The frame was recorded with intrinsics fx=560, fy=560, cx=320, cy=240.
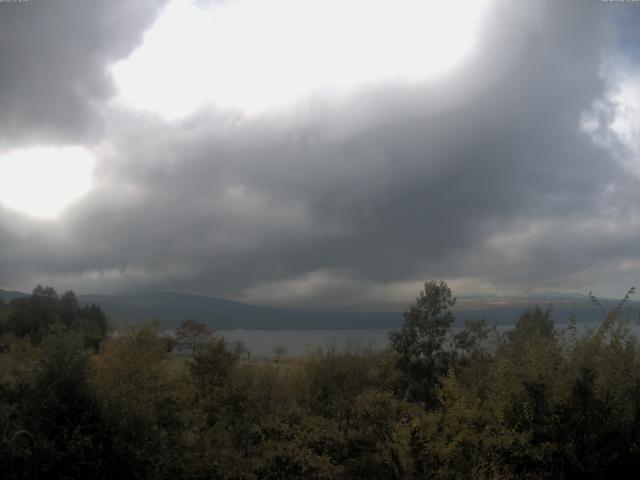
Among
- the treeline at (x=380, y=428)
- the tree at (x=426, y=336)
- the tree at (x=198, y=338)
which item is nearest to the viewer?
the treeline at (x=380, y=428)

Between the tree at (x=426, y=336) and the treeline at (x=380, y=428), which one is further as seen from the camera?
the tree at (x=426, y=336)

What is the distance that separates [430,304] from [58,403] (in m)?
19.2

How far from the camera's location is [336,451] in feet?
48.7

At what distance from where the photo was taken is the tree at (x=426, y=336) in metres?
26.9

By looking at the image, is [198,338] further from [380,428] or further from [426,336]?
Result: [380,428]

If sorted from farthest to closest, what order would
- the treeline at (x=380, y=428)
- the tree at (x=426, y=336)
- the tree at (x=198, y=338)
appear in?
the tree at (x=426, y=336) < the tree at (x=198, y=338) < the treeline at (x=380, y=428)

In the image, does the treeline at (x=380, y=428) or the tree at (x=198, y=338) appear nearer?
the treeline at (x=380, y=428)

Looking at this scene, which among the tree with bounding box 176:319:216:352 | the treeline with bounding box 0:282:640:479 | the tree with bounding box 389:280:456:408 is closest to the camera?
the treeline with bounding box 0:282:640:479

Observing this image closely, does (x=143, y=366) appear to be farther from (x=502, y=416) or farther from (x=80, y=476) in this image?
(x=502, y=416)

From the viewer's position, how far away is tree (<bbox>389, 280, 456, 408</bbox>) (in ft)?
88.3

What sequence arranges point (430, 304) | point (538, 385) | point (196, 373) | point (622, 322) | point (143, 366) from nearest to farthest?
1. point (538, 385)
2. point (622, 322)
3. point (196, 373)
4. point (143, 366)
5. point (430, 304)

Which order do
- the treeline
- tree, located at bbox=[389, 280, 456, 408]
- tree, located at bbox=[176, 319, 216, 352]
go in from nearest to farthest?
1. the treeline
2. tree, located at bbox=[176, 319, 216, 352]
3. tree, located at bbox=[389, 280, 456, 408]

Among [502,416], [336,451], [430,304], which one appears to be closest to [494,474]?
[502,416]

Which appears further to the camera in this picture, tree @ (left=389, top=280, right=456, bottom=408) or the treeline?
tree @ (left=389, top=280, right=456, bottom=408)
